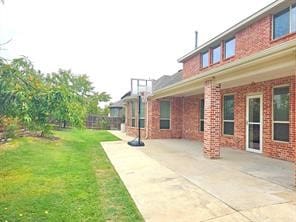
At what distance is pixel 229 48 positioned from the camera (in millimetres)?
15281

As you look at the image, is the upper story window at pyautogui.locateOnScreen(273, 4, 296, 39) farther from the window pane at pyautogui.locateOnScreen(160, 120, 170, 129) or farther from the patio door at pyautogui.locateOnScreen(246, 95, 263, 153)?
the window pane at pyautogui.locateOnScreen(160, 120, 170, 129)

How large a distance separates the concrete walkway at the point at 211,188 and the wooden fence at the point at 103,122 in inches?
965

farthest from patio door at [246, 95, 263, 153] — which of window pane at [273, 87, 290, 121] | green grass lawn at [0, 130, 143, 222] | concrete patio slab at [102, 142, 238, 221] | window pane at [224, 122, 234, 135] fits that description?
green grass lawn at [0, 130, 143, 222]

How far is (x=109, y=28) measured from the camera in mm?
17500

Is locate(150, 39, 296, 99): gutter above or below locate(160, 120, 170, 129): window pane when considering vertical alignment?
above

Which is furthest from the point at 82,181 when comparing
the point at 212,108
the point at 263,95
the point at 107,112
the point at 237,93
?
the point at 107,112

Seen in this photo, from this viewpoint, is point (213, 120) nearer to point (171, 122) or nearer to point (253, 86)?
point (253, 86)

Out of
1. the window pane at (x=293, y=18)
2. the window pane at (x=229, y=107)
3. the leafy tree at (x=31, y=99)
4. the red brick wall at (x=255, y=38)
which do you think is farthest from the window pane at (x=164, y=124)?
the leafy tree at (x=31, y=99)

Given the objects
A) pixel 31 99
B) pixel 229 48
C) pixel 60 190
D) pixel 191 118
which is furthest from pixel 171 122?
pixel 31 99

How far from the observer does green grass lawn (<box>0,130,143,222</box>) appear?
4.98m

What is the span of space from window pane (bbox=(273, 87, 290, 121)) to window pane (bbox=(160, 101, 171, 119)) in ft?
30.8

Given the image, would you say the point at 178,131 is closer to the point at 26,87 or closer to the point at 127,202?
the point at 127,202

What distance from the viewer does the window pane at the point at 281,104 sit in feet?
33.6

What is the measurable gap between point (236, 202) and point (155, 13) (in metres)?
11.9
